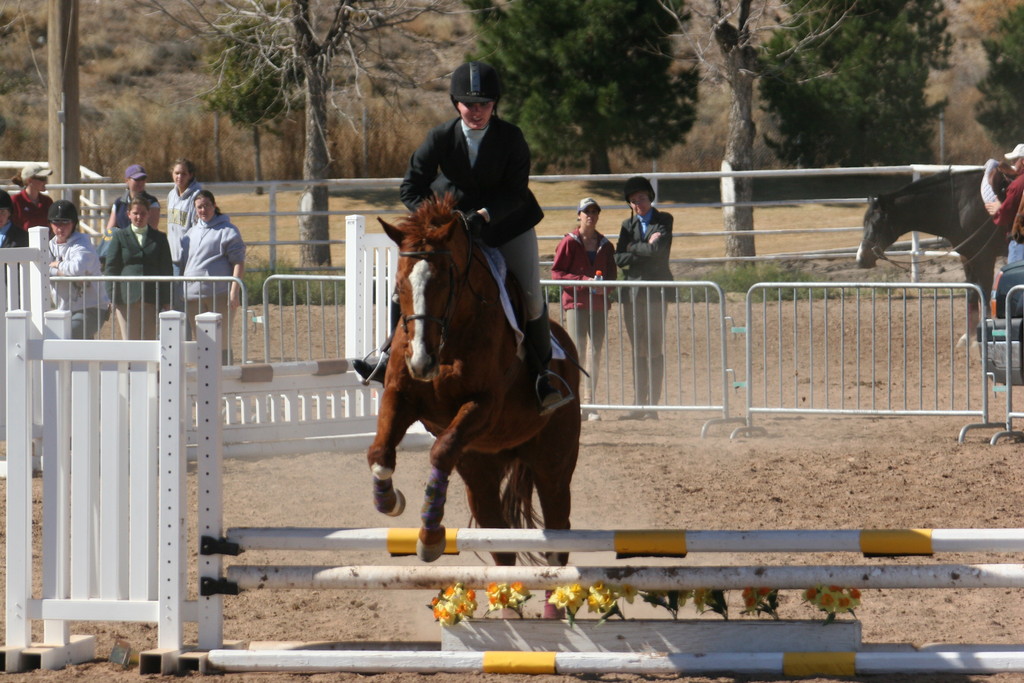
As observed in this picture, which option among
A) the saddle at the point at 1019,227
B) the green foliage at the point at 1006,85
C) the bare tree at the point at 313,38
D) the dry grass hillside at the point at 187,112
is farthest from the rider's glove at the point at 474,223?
the green foliage at the point at 1006,85

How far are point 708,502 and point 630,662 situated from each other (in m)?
3.00

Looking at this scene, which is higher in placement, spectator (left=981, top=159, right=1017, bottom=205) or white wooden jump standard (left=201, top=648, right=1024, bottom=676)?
spectator (left=981, top=159, right=1017, bottom=205)

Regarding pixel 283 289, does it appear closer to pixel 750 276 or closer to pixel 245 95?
pixel 750 276

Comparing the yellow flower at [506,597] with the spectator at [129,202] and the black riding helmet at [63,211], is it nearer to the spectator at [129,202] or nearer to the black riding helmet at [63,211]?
the black riding helmet at [63,211]

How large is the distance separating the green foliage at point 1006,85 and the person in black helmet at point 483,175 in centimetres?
2173

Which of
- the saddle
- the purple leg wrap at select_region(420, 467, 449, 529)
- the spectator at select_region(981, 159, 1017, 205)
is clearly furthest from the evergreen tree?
the purple leg wrap at select_region(420, 467, 449, 529)

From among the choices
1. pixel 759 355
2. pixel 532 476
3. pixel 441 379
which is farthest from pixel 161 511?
pixel 759 355

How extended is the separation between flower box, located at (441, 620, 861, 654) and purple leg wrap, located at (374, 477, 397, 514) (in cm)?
48

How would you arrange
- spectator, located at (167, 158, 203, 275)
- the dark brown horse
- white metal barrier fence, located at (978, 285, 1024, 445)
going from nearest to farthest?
1. white metal barrier fence, located at (978, 285, 1024, 445)
2. spectator, located at (167, 158, 203, 275)
3. the dark brown horse

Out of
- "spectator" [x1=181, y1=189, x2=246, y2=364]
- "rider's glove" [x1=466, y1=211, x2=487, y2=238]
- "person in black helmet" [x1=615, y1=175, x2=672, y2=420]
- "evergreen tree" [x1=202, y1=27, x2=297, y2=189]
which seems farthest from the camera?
"evergreen tree" [x1=202, y1=27, x2=297, y2=189]

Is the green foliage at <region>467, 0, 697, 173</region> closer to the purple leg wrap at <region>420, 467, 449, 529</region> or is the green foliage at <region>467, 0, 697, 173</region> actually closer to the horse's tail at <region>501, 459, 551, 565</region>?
the horse's tail at <region>501, 459, 551, 565</region>

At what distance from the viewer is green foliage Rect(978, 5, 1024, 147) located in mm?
23906

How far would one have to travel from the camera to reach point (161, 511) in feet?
14.4

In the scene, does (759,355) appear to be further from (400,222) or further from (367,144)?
(367,144)
